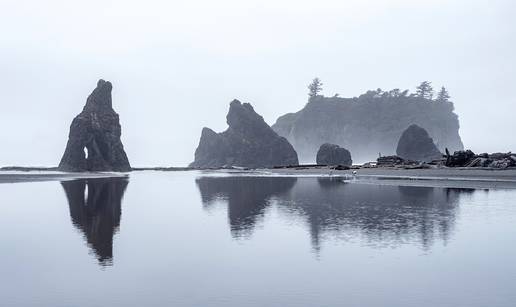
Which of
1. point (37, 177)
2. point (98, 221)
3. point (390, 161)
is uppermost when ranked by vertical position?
point (390, 161)

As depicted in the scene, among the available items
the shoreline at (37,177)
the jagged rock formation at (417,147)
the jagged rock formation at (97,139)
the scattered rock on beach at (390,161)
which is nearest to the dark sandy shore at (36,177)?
the shoreline at (37,177)

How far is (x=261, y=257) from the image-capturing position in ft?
58.5

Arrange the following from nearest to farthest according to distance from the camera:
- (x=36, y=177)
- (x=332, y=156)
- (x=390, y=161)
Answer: (x=36, y=177), (x=390, y=161), (x=332, y=156)

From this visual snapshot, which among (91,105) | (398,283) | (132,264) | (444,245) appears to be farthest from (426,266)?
(91,105)

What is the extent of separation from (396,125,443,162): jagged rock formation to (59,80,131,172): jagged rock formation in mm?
112060

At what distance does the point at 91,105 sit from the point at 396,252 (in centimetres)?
14043

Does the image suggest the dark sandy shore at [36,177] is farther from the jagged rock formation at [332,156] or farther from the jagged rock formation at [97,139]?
the jagged rock formation at [332,156]

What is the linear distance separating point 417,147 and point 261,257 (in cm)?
17817

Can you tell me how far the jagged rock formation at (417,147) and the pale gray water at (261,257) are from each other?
157m

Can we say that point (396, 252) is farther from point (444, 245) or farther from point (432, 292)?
point (432, 292)

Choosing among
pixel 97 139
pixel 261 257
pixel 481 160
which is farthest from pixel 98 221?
pixel 97 139

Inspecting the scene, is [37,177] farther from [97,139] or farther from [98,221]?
[98,221]

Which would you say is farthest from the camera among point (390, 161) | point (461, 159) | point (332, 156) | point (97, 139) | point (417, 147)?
point (417, 147)

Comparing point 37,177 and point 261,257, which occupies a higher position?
point 37,177
